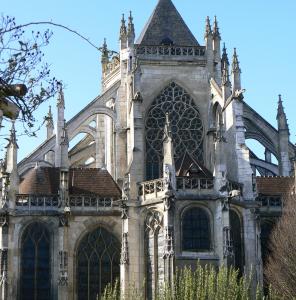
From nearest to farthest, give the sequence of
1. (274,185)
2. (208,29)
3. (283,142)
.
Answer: (274,185) → (283,142) → (208,29)

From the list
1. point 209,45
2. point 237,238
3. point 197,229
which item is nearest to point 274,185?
point 237,238

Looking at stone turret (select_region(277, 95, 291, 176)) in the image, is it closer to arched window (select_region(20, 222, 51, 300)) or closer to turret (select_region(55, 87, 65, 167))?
turret (select_region(55, 87, 65, 167))

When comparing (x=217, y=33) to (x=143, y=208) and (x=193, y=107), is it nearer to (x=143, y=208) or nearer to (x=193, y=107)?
(x=193, y=107)

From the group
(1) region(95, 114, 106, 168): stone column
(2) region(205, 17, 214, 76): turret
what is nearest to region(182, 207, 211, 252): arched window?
(2) region(205, 17, 214, 76): turret

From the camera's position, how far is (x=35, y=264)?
2936cm

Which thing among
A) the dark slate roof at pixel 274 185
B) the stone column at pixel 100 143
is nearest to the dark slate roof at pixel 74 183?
the stone column at pixel 100 143

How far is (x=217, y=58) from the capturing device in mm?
33812

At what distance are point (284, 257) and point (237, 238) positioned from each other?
3013 millimetres

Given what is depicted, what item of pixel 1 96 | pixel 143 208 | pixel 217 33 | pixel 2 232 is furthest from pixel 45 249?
pixel 1 96

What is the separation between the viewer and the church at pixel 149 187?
28.2 m

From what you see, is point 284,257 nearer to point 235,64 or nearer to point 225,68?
point 235,64

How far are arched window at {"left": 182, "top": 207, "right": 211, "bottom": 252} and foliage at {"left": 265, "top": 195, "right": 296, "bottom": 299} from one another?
246 cm

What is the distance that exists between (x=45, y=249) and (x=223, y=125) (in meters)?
8.81

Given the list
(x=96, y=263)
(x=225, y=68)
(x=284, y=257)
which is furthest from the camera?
(x=225, y=68)
